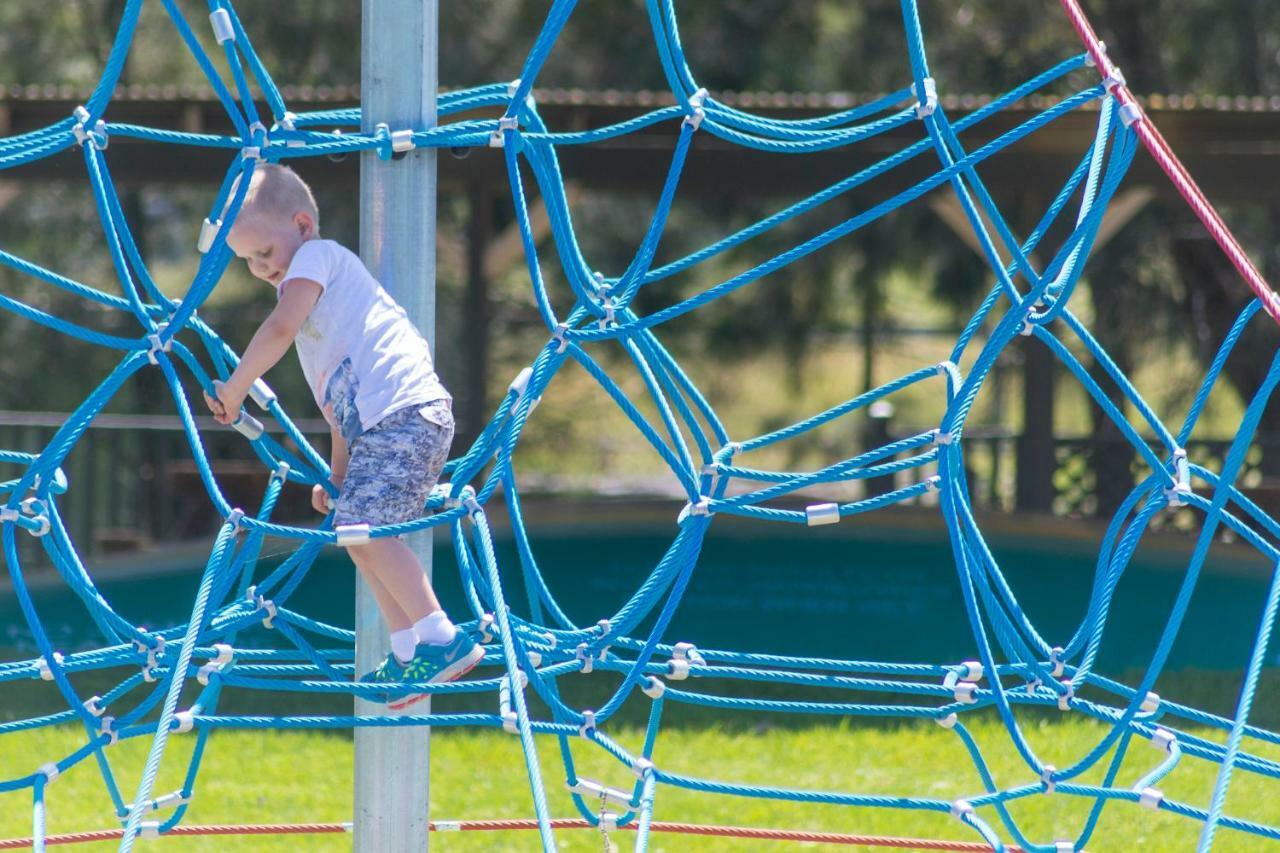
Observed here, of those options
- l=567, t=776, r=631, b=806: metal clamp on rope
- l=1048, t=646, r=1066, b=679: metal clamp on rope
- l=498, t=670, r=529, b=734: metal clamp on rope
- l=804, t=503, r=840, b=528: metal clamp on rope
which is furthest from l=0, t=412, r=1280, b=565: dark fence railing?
l=804, t=503, r=840, b=528: metal clamp on rope

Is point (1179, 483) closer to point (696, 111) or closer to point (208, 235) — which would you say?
point (696, 111)

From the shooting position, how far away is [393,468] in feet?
7.79

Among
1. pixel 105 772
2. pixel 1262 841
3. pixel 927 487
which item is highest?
pixel 927 487

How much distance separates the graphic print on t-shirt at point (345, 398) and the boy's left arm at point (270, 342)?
93 mm

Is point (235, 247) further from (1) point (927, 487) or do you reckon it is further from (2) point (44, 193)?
(2) point (44, 193)

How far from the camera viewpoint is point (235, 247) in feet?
7.91

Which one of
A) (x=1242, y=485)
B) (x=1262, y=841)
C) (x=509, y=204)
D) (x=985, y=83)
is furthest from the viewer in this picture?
(x=509, y=204)

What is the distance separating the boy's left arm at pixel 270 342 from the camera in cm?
230

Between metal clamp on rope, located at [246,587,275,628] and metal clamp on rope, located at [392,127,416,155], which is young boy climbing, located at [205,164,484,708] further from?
metal clamp on rope, located at [246,587,275,628]

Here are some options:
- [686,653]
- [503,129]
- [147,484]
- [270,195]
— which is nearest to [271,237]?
[270,195]

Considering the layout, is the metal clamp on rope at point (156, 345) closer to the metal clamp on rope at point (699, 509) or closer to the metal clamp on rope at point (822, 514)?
the metal clamp on rope at point (699, 509)

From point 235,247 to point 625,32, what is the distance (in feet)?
21.3

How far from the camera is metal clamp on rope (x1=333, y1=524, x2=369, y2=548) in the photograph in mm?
2205

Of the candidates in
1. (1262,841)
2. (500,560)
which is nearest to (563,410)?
(500,560)
